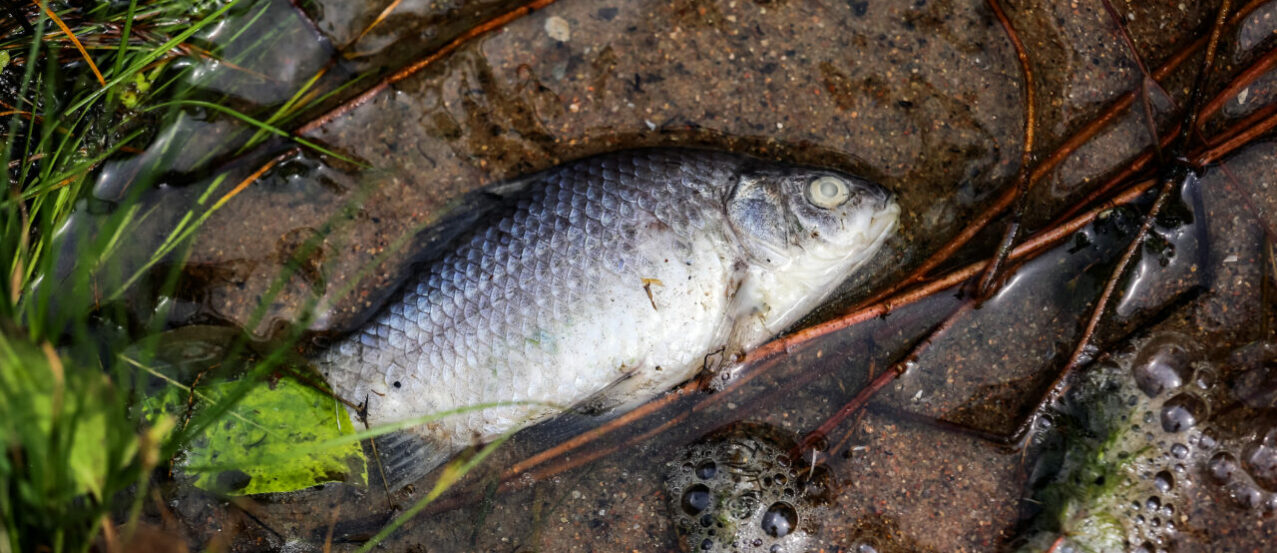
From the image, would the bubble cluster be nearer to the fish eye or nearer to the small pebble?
the fish eye

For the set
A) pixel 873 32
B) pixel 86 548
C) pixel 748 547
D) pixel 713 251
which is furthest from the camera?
pixel 873 32

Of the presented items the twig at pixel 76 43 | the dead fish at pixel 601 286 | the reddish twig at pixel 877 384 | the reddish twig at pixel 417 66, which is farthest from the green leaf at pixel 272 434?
the reddish twig at pixel 877 384

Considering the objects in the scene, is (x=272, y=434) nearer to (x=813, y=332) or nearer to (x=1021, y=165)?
(x=813, y=332)

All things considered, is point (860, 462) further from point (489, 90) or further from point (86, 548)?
point (86, 548)

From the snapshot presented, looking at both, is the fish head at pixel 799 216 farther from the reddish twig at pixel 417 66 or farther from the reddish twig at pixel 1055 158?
the reddish twig at pixel 417 66

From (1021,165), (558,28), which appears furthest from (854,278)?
(558,28)

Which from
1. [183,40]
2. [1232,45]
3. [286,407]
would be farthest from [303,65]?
[1232,45]
